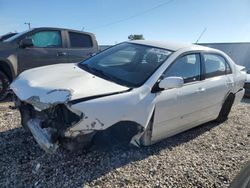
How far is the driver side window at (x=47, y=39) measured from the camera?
7.27m

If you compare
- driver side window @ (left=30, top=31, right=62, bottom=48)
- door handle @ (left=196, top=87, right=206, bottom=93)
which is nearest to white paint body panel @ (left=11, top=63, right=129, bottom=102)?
door handle @ (left=196, top=87, right=206, bottom=93)

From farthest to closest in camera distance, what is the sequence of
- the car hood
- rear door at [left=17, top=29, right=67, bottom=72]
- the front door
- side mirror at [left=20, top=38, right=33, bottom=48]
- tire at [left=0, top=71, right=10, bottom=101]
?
rear door at [left=17, top=29, right=67, bottom=72]
side mirror at [left=20, top=38, right=33, bottom=48]
tire at [left=0, top=71, right=10, bottom=101]
the front door
the car hood

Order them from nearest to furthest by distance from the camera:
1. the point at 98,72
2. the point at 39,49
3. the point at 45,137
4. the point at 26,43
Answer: the point at 45,137 → the point at 98,72 → the point at 26,43 → the point at 39,49

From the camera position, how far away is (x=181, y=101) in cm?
419

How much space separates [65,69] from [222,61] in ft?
10.2

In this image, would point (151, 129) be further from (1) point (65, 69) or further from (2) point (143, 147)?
(1) point (65, 69)

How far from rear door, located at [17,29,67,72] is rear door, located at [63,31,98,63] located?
0.74 feet

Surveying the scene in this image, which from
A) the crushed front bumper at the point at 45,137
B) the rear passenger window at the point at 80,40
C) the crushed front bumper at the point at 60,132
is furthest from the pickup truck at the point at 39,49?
Result: the crushed front bumper at the point at 60,132

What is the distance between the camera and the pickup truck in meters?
6.63

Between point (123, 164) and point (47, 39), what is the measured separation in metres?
4.89

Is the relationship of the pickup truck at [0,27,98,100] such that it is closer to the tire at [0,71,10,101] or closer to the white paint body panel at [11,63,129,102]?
the tire at [0,71,10,101]

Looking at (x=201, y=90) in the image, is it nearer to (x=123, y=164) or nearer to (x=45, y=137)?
(x=123, y=164)

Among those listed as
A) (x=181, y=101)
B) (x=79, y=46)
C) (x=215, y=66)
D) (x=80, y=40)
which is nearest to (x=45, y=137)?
(x=181, y=101)

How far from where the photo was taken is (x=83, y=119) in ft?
10.1
